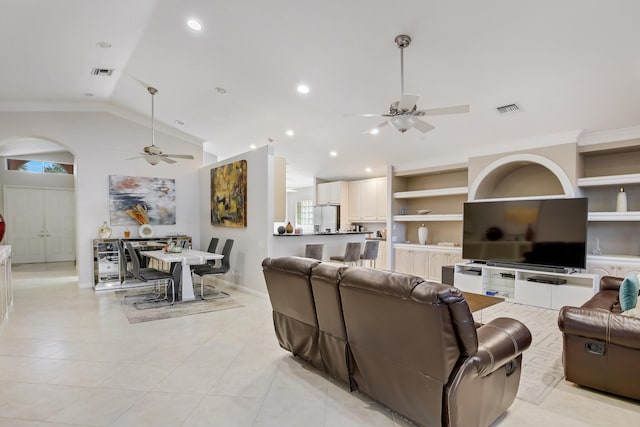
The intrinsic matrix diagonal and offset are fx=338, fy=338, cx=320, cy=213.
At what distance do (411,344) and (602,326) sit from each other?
1.70m

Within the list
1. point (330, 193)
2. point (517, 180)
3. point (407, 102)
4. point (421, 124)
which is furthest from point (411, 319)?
point (330, 193)

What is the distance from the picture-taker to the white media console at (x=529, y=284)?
16.4ft

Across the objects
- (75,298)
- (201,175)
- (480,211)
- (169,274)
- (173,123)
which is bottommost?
(75,298)

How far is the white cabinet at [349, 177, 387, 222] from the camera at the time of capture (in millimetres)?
8875

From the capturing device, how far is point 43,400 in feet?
8.39

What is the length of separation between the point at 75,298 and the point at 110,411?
430 cm

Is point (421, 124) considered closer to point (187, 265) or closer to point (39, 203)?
point (187, 265)

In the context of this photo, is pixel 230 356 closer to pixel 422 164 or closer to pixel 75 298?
pixel 75 298

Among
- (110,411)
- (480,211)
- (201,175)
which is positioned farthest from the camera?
(201,175)

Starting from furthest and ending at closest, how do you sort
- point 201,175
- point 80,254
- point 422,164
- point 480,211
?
point 201,175 < point 422,164 < point 80,254 < point 480,211

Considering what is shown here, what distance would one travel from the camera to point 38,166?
9.95 metres

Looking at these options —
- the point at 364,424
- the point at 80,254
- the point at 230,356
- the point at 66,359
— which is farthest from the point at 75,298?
the point at 364,424

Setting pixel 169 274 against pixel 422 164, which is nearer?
pixel 169 274

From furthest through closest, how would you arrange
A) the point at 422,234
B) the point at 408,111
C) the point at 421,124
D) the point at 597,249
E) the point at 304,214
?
the point at 304,214 < the point at 422,234 < the point at 597,249 < the point at 421,124 < the point at 408,111
